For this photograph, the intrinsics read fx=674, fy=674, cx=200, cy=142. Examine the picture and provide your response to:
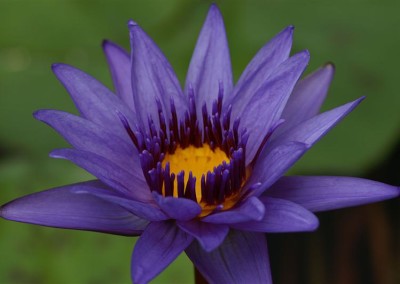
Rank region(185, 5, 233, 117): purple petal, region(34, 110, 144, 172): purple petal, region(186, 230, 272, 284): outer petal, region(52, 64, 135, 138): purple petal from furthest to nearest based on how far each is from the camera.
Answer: region(185, 5, 233, 117): purple petal
region(52, 64, 135, 138): purple petal
region(34, 110, 144, 172): purple petal
region(186, 230, 272, 284): outer petal

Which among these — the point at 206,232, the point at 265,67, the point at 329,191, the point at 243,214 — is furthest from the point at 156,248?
the point at 265,67

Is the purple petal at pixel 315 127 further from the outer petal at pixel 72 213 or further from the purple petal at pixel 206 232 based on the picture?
the outer petal at pixel 72 213

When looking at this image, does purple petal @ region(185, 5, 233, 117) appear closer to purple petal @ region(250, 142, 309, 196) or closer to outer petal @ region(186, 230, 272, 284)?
purple petal @ region(250, 142, 309, 196)

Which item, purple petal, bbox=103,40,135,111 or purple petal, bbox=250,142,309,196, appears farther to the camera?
purple petal, bbox=103,40,135,111

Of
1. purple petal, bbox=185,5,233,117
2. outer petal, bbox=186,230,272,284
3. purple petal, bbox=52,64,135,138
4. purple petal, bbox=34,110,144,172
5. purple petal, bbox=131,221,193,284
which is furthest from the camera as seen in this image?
purple petal, bbox=185,5,233,117

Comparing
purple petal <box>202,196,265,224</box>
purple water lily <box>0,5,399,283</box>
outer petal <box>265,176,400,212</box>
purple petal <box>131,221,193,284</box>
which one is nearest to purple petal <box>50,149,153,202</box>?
purple water lily <box>0,5,399,283</box>

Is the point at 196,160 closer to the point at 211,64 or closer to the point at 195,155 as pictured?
the point at 195,155

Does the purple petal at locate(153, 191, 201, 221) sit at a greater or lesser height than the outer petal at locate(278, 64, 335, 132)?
lesser
